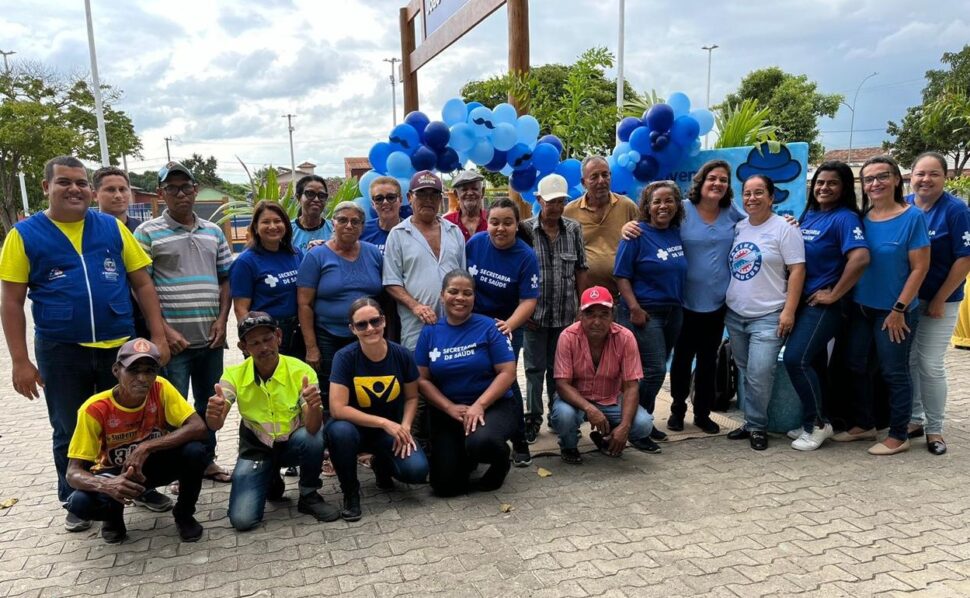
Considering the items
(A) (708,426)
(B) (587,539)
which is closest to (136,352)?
(B) (587,539)

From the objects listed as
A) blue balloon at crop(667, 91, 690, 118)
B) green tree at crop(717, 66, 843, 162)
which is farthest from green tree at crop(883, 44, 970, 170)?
blue balloon at crop(667, 91, 690, 118)

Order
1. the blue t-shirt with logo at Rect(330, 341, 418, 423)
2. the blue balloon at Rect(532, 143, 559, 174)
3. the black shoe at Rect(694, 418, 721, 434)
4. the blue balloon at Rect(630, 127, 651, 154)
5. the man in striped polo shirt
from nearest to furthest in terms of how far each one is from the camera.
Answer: the blue t-shirt with logo at Rect(330, 341, 418, 423) → the man in striped polo shirt → the black shoe at Rect(694, 418, 721, 434) → the blue balloon at Rect(630, 127, 651, 154) → the blue balloon at Rect(532, 143, 559, 174)

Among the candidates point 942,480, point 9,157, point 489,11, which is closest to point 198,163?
point 9,157

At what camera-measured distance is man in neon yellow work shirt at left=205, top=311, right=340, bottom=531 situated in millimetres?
3426

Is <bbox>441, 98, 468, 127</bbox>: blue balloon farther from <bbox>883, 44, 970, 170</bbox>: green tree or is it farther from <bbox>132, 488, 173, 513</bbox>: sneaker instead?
<bbox>883, 44, 970, 170</bbox>: green tree

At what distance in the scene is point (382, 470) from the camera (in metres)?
3.89

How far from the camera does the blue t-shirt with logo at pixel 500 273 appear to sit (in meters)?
4.18

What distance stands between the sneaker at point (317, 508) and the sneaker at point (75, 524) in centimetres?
112

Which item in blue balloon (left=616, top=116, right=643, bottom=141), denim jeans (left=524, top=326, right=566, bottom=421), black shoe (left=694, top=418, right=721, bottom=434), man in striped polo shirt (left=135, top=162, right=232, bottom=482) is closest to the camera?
man in striped polo shirt (left=135, top=162, right=232, bottom=482)

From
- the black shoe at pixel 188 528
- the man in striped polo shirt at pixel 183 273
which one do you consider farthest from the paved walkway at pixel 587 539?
the man in striped polo shirt at pixel 183 273

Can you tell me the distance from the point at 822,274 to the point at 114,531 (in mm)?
4430

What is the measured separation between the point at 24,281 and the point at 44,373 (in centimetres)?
50

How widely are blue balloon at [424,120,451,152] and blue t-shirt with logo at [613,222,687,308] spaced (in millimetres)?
2872

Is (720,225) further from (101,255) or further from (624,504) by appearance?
(101,255)
